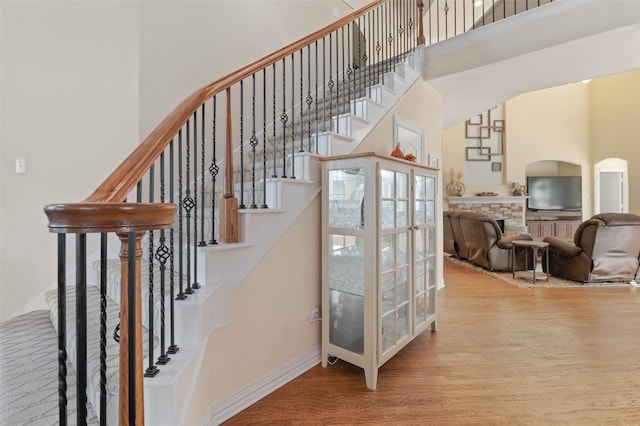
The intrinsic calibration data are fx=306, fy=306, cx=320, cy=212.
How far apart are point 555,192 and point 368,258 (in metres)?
9.15

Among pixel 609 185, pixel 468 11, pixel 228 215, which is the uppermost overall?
pixel 468 11

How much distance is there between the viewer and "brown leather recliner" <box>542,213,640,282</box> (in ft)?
13.0

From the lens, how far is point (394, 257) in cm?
216

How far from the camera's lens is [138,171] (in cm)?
97

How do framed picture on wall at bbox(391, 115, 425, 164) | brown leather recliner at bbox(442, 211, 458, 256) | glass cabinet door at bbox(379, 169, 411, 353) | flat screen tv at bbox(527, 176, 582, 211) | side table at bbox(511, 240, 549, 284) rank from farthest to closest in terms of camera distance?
flat screen tv at bbox(527, 176, 582, 211) → brown leather recliner at bbox(442, 211, 458, 256) → side table at bbox(511, 240, 549, 284) → framed picture on wall at bbox(391, 115, 425, 164) → glass cabinet door at bbox(379, 169, 411, 353)

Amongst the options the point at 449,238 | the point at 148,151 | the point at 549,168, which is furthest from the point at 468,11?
the point at 148,151

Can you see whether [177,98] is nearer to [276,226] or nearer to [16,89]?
[16,89]

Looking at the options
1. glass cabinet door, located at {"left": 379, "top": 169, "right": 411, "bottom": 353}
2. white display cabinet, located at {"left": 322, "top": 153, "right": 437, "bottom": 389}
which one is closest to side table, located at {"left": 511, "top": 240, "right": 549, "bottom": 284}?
white display cabinet, located at {"left": 322, "top": 153, "right": 437, "bottom": 389}

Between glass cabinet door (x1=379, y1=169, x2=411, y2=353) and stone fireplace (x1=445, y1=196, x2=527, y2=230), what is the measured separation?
6253 mm

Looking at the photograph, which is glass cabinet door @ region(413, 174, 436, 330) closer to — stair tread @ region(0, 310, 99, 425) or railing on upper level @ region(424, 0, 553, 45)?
stair tread @ region(0, 310, 99, 425)

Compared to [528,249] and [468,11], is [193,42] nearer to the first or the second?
[528,249]

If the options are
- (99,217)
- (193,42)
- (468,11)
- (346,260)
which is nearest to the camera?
(99,217)

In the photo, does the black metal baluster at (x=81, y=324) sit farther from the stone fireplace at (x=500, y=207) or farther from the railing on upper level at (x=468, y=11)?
the stone fireplace at (x=500, y=207)

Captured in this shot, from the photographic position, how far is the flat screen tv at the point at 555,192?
8.47m
